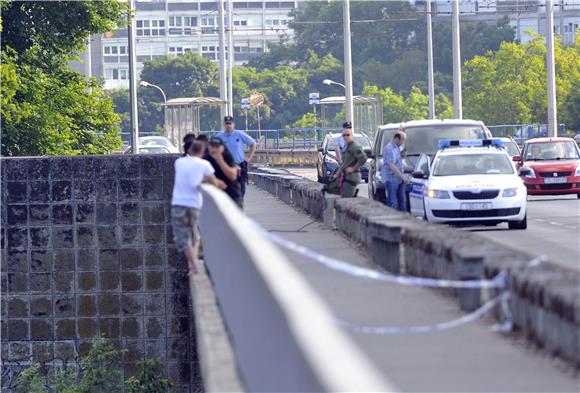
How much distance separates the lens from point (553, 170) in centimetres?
3819

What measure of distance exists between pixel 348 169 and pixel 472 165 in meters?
3.47

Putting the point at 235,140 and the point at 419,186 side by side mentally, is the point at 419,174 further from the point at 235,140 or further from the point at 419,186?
the point at 235,140

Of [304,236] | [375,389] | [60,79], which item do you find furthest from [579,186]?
[375,389]

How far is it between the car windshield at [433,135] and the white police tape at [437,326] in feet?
59.3

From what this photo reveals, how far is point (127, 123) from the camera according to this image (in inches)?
5778

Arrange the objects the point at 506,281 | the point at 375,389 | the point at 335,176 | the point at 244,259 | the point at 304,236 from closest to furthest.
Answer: the point at 375,389
the point at 244,259
the point at 506,281
the point at 304,236
the point at 335,176

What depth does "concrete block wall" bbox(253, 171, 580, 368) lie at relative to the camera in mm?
10258

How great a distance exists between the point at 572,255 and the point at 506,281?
961 cm

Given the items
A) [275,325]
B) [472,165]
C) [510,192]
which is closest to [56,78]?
[472,165]

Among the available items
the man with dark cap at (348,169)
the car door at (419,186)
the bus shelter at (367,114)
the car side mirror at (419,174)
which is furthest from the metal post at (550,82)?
the man with dark cap at (348,169)

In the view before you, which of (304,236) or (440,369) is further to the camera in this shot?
(304,236)

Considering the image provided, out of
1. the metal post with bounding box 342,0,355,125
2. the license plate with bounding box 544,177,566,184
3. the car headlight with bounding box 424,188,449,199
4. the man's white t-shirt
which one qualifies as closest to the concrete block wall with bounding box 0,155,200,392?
the car headlight with bounding box 424,188,449,199

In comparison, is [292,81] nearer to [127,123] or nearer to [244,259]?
[127,123]

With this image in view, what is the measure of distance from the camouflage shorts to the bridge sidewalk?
1312mm
